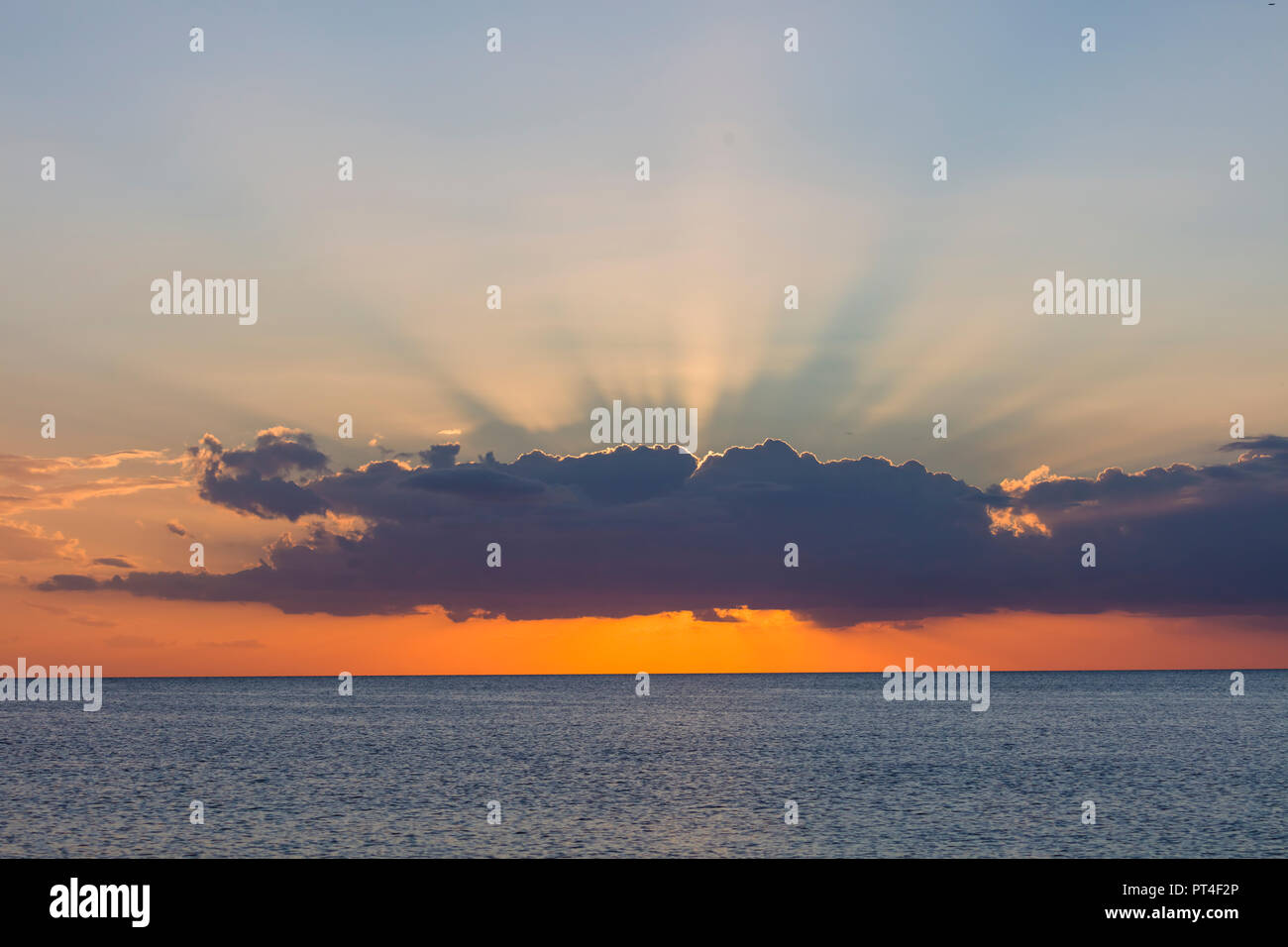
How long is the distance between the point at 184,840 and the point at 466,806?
1676 cm

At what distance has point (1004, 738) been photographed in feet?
424

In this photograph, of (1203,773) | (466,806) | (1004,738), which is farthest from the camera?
(1004,738)

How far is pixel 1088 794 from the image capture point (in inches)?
2832
